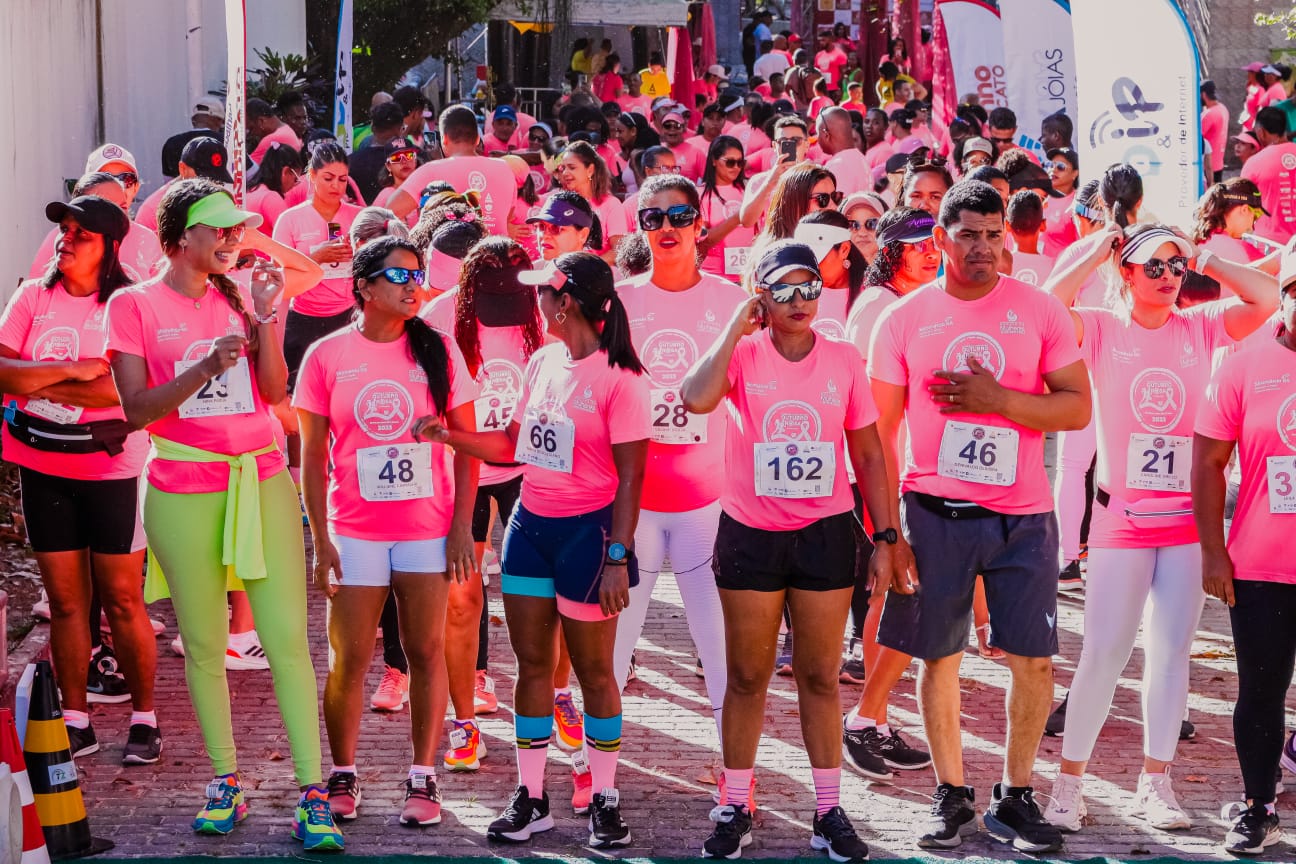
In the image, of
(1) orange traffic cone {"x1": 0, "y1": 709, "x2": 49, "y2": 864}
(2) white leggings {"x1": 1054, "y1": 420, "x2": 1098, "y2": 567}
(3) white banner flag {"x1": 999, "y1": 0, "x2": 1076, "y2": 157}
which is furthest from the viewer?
A: (3) white banner flag {"x1": 999, "y1": 0, "x2": 1076, "y2": 157}

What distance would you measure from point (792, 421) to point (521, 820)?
1.72 meters

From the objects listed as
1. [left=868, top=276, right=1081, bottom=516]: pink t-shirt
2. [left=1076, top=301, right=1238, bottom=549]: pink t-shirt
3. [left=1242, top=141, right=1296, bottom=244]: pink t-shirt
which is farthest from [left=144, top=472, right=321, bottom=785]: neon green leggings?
[left=1242, top=141, right=1296, bottom=244]: pink t-shirt

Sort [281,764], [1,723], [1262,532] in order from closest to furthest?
[1,723] → [1262,532] → [281,764]

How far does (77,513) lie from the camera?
626 cm

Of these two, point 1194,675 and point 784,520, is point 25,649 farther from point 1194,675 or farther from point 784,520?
point 1194,675

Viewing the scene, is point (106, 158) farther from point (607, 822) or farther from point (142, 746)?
point (607, 822)

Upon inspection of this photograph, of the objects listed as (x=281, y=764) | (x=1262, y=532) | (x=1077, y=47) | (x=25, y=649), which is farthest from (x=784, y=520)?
(x=25, y=649)

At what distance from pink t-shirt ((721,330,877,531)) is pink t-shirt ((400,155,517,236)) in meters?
4.71

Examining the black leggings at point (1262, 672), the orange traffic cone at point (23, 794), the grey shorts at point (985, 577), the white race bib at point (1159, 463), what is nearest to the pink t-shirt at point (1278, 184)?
the white race bib at point (1159, 463)

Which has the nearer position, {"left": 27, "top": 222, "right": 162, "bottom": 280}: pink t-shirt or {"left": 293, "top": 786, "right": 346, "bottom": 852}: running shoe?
{"left": 293, "top": 786, "right": 346, "bottom": 852}: running shoe

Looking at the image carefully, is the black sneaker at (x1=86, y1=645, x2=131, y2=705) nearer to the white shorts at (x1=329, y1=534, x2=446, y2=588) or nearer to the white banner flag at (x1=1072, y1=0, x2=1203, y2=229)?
the white shorts at (x1=329, y1=534, x2=446, y2=588)

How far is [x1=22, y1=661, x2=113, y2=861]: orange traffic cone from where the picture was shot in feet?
17.6

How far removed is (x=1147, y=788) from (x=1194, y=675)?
6.14 feet

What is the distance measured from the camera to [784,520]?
535cm
